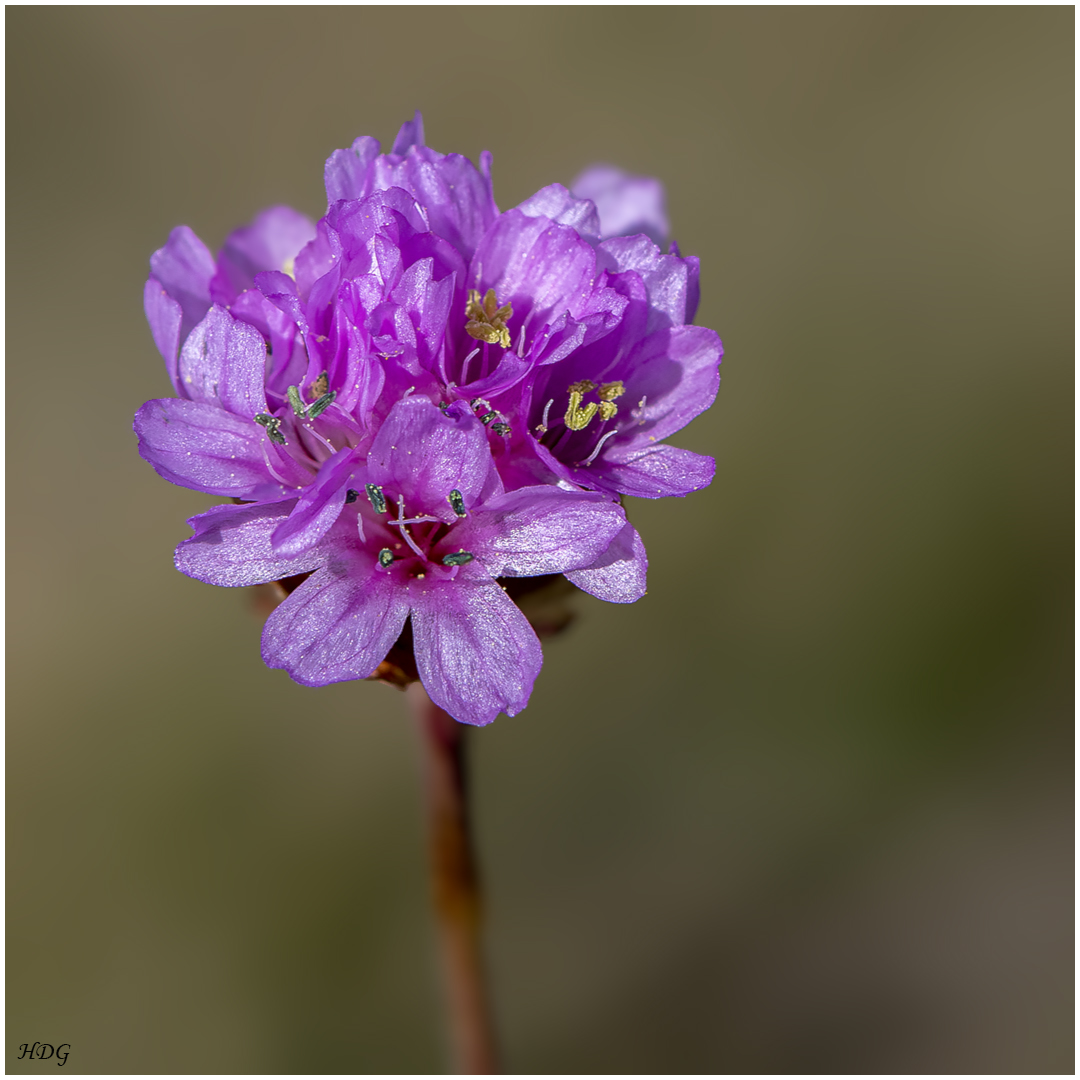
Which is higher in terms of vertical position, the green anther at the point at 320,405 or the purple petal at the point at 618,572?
the green anther at the point at 320,405

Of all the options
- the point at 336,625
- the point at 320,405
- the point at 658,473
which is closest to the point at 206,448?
the point at 320,405

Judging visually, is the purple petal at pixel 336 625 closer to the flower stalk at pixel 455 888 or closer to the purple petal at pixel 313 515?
the purple petal at pixel 313 515

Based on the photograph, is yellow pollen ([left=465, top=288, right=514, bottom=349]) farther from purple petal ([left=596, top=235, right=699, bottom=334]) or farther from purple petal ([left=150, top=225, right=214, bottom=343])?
purple petal ([left=150, top=225, right=214, bottom=343])

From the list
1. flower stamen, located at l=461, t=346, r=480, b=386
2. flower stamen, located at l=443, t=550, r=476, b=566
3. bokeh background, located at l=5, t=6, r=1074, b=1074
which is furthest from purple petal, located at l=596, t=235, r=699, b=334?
bokeh background, located at l=5, t=6, r=1074, b=1074

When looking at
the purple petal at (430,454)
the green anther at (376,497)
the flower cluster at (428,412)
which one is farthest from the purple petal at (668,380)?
the green anther at (376,497)

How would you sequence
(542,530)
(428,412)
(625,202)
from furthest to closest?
1. (625,202)
2. (542,530)
3. (428,412)

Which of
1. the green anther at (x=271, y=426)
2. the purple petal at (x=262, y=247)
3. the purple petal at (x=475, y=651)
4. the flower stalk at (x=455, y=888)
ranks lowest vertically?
the flower stalk at (x=455, y=888)

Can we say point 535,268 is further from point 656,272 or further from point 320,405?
point 320,405
